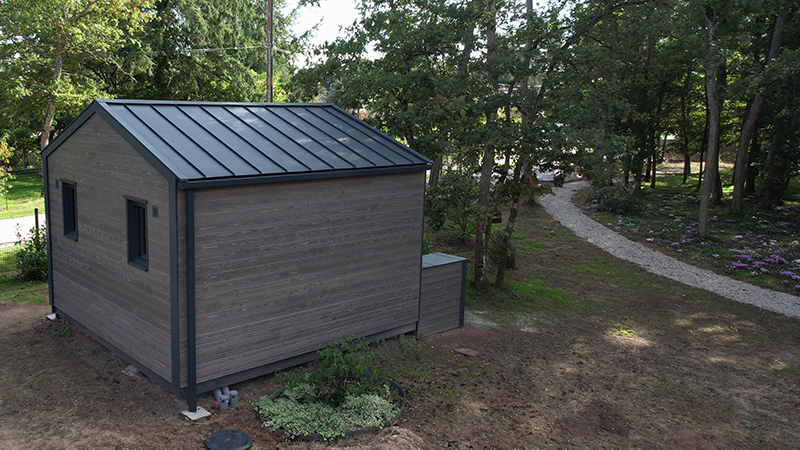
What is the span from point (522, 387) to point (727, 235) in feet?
48.0

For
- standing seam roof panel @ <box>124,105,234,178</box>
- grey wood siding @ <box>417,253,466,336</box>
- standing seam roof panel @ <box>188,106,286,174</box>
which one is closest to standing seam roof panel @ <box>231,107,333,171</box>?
standing seam roof panel @ <box>188,106,286,174</box>

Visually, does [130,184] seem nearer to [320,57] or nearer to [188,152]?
[188,152]

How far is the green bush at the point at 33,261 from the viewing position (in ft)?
39.8

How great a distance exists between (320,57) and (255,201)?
688cm

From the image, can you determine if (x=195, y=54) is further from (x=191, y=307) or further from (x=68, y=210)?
(x=191, y=307)

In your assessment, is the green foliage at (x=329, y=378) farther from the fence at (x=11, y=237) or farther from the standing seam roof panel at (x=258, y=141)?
the fence at (x=11, y=237)

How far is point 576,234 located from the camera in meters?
20.2

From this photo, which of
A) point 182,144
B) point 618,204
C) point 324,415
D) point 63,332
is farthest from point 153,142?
point 618,204

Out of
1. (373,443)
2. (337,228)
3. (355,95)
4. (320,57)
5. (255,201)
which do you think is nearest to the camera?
(373,443)

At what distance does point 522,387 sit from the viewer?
8.28m

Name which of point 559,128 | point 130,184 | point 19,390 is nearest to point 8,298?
point 19,390

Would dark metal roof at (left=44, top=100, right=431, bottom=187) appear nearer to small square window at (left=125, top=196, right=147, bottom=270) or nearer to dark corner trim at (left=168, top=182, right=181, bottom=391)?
dark corner trim at (left=168, top=182, right=181, bottom=391)

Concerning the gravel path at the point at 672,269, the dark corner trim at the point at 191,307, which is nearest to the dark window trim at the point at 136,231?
the dark corner trim at the point at 191,307

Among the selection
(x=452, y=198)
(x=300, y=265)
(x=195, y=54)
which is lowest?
(x=300, y=265)
